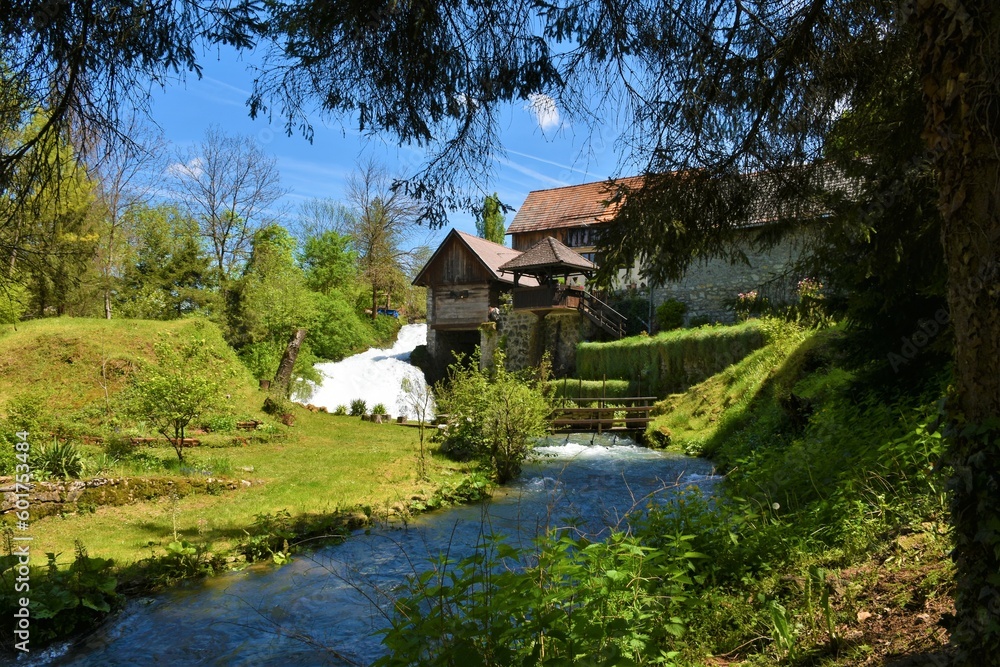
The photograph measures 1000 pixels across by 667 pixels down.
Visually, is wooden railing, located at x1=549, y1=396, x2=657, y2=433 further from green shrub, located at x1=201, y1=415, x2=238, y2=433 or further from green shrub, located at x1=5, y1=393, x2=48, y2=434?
green shrub, located at x1=5, y1=393, x2=48, y2=434

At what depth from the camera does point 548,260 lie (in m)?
24.9

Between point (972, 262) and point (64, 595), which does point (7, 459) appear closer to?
point (64, 595)

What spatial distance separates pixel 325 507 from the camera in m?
8.98

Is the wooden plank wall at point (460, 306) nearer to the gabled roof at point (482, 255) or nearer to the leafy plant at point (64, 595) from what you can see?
the gabled roof at point (482, 255)

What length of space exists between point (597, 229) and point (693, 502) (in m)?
2.23

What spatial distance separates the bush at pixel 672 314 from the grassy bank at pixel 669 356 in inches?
94.4

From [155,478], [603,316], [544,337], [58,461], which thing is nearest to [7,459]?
[58,461]

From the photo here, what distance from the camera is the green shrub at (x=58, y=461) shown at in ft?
30.2

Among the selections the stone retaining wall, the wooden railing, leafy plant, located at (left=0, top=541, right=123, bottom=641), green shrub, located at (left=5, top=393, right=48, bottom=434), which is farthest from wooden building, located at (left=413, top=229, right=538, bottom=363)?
leafy plant, located at (left=0, top=541, right=123, bottom=641)

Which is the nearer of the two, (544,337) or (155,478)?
(155,478)

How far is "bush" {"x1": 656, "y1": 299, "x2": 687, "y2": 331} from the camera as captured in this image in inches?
982

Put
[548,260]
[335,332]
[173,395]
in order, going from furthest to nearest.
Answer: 1. [335,332]
2. [548,260]
3. [173,395]

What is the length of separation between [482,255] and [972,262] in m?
28.1

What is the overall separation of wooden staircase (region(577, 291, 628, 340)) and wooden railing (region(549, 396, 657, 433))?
19.9ft
